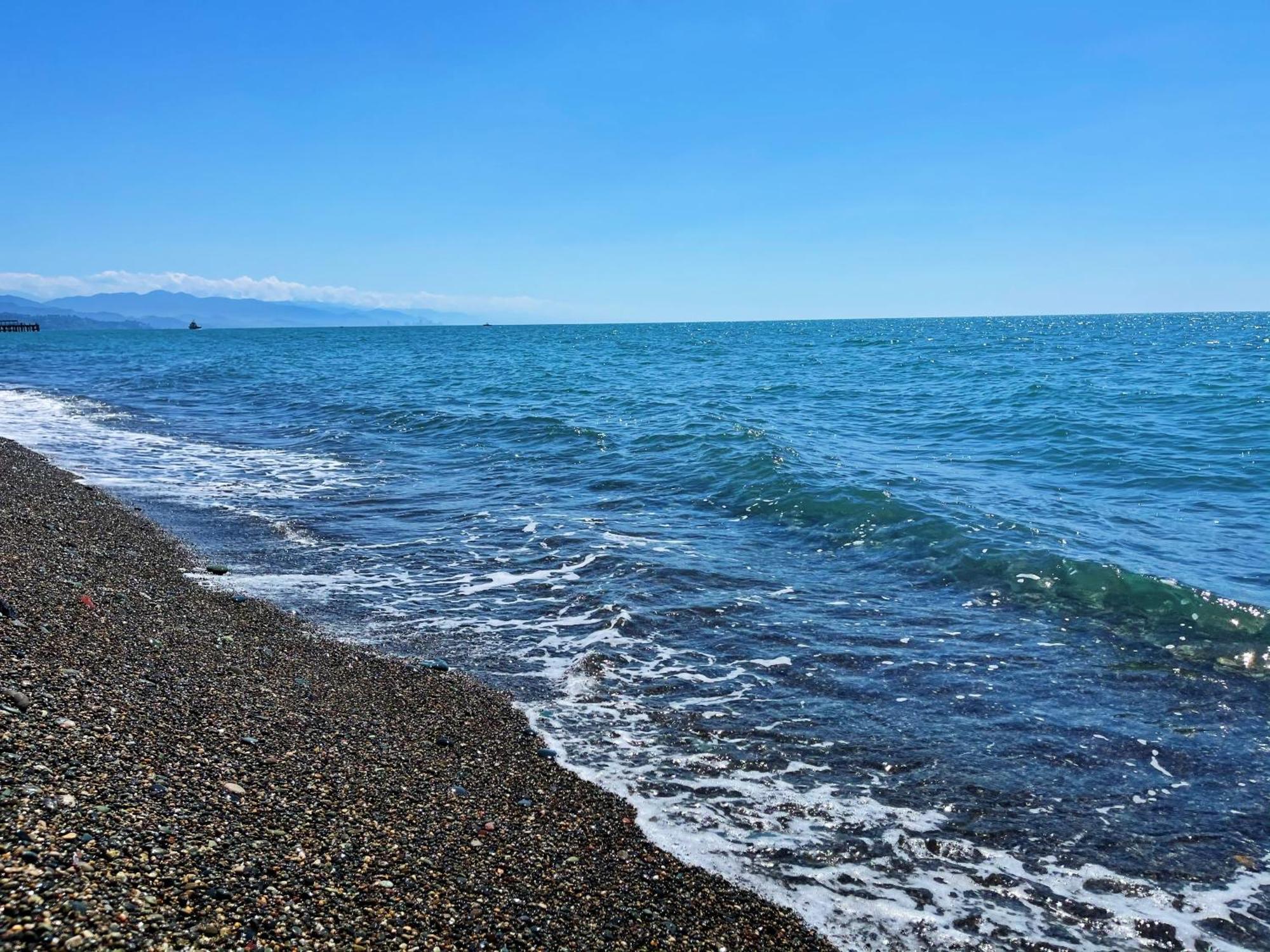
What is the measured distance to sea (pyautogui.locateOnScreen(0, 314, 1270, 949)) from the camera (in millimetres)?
5234

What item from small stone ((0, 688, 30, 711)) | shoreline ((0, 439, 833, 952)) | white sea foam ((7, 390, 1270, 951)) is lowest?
white sea foam ((7, 390, 1270, 951))

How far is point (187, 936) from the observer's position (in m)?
3.45

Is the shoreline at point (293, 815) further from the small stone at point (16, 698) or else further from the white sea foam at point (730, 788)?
the white sea foam at point (730, 788)

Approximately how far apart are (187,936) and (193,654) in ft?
14.3

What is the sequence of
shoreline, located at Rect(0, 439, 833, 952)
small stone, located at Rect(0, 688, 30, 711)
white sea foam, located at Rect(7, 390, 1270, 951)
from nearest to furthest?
shoreline, located at Rect(0, 439, 833, 952) < white sea foam, located at Rect(7, 390, 1270, 951) < small stone, located at Rect(0, 688, 30, 711)

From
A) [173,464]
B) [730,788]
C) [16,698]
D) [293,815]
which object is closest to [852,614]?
[730,788]

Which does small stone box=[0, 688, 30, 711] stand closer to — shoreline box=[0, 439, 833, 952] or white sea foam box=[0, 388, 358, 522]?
shoreline box=[0, 439, 833, 952]

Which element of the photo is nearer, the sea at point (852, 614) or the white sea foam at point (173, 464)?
the sea at point (852, 614)

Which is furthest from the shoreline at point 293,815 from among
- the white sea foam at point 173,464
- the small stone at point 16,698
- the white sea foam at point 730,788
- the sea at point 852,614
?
the white sea foam at point 173,464

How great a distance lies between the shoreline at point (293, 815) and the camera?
370cm

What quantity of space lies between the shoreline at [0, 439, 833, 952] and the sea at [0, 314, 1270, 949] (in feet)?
1.97

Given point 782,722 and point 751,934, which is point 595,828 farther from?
point 782,722

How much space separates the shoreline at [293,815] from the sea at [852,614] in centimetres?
60

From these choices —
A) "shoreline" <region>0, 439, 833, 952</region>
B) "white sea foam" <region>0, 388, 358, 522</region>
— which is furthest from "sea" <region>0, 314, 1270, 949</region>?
"shoreline" <region>0, 439, 833, 952</region>
